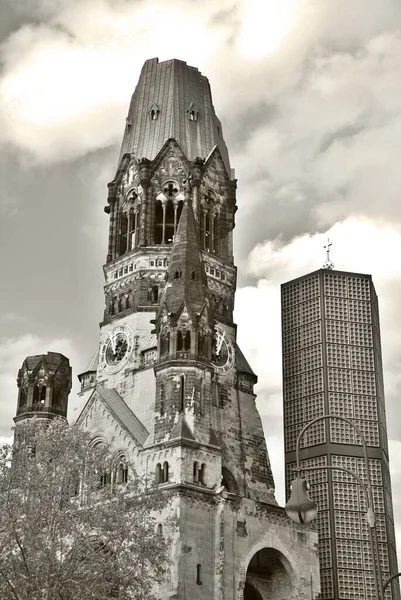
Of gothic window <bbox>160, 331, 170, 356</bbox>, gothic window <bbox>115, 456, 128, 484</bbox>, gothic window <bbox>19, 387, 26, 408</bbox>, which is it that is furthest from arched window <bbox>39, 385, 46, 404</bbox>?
gothic window <bbox>160, 331, 170, 356</bbox>

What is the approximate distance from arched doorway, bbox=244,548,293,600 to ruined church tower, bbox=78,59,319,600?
71 mm

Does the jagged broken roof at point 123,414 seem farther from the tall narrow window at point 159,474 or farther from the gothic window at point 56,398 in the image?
the tall narrow window at point 159,474

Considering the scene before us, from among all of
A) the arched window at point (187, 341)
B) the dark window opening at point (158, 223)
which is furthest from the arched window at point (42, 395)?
the dark window opening at point (158, 223)

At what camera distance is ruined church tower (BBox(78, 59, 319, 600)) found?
5075cm

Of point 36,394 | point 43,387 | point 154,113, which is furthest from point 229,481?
point 154,113

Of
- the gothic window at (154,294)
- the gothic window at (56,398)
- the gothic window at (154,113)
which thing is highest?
the gothic window at (154,113)

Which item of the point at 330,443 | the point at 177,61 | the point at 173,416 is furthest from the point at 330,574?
the point at 177,61

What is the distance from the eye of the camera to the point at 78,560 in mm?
39375

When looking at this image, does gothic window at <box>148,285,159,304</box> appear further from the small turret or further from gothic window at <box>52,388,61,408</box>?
gothic window at <box>52,388,61,408</box>

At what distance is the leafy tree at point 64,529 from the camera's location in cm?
3772

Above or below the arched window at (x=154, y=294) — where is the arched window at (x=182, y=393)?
below

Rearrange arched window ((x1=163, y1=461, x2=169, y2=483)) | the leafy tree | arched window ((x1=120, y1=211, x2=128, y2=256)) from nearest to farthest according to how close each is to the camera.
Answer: the leafy tree → arched window ((x1=163, y1=461, x2=169, y2=483)) → arched window ((x1=120, y1=211, x2=128, y2=256))

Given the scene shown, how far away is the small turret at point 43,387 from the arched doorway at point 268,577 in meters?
16.4

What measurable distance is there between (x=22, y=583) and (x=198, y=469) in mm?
16356
